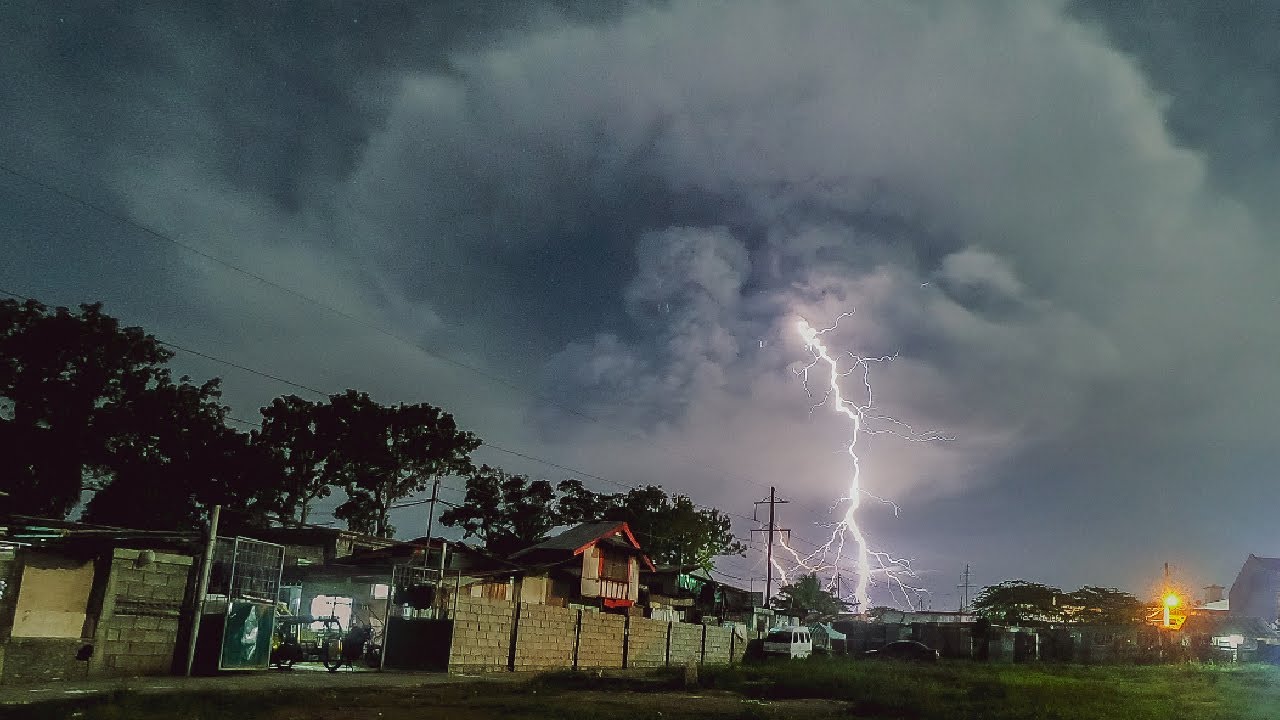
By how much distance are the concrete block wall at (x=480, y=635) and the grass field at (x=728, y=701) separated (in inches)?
111

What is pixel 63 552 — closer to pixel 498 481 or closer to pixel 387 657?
pixel 387 657

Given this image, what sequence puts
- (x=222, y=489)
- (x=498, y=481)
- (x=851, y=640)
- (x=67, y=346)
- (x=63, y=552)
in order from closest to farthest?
(x=63, y=552)
(x=67, y=346)
(x=222, y=489)
(x=851, y=640)
(x=498, y=481)

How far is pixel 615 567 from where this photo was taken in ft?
163

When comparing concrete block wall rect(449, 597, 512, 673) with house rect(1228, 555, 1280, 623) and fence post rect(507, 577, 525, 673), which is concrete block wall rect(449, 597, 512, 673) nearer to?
fence post rect(507, 577, 525, 673)

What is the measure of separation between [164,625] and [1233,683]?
3082cm

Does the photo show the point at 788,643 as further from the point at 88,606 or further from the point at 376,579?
the point at 88,606

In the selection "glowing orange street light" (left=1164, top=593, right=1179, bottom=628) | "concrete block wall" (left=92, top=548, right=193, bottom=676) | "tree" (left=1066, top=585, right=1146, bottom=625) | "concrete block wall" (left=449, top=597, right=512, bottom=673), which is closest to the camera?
"concrete block wall" (left=92, top=548, right=193, bottom=676)

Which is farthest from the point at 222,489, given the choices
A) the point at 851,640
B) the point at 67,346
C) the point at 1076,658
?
the point at 1076,658

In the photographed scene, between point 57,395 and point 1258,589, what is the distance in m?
106

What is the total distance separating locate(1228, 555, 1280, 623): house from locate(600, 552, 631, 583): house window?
236 ft

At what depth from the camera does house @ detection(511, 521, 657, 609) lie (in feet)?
148

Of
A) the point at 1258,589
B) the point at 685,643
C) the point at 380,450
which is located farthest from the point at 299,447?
the point at 1258,589

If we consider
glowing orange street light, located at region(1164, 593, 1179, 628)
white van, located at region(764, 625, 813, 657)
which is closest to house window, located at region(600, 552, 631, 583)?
white van, located at region(764, 625, 813, 657)

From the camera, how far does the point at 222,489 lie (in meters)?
46.2
